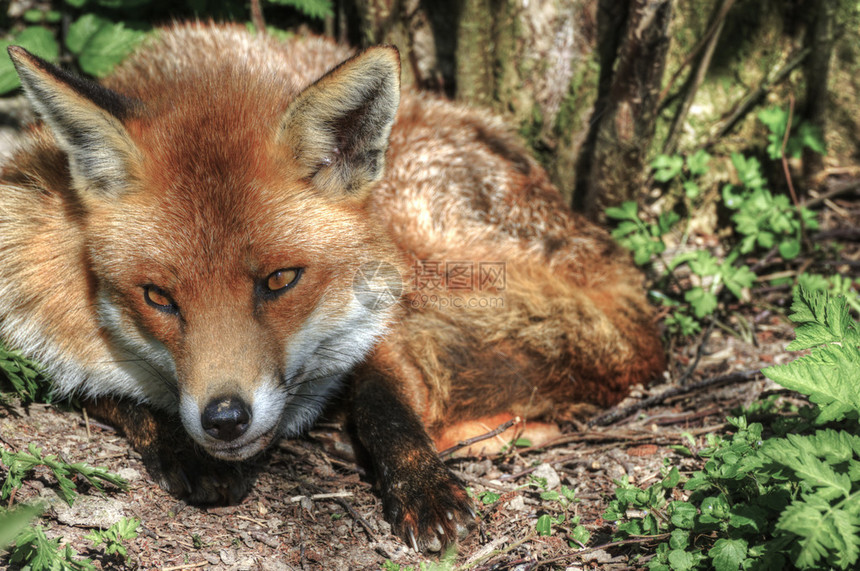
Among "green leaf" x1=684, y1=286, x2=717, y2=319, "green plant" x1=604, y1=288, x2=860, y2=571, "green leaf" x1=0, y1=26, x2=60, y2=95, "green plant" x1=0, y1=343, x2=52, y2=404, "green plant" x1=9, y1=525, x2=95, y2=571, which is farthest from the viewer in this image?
"green leaf" x1=0, y1=26, x2=60, y2=95

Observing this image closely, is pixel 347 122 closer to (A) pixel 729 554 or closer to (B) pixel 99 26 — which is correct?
(A) pixel 729 554

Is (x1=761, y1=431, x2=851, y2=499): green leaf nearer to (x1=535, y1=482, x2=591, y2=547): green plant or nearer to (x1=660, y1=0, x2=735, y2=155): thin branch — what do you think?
(x1=535, y1=482, x2=591, y2=547): green plant

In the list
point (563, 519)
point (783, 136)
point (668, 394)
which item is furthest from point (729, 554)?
point (783, 136)

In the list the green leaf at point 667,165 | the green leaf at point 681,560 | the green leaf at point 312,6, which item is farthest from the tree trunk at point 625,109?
the green leaf at point 681,560

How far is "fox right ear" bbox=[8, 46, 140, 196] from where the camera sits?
1.92 m

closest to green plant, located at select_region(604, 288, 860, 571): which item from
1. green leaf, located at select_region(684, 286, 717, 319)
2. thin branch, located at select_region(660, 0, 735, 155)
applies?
green leaf, located at select_region(684, 286, 717, 319)

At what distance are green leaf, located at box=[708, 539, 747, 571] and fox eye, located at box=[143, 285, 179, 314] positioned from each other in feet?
5.48

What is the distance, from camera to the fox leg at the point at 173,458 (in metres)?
2.26

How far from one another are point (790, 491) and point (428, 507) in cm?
106

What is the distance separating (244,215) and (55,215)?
0.76 m

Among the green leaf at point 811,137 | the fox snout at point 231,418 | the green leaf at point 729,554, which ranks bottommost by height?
the green leaf at point 729,554

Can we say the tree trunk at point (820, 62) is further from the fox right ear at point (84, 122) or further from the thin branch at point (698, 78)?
the fox right ear at point (84, 122)

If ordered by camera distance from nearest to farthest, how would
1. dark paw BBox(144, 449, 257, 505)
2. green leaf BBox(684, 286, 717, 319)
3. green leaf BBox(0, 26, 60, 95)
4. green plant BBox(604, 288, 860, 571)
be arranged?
green plant BBox(604, 288, 860, 571) → dark paw BBox(144, 449, 257, 505) → green leaf BBox(684, 286, 717, 319) → green leaf BBox(0, 26, 60, 95)

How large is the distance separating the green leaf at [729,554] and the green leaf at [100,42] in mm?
3502
